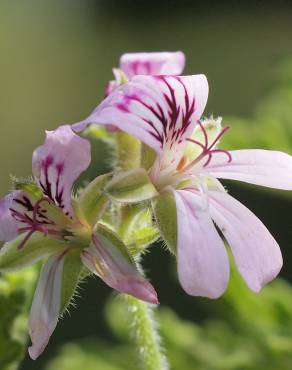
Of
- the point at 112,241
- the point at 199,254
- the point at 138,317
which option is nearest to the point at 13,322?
the point at 138,317

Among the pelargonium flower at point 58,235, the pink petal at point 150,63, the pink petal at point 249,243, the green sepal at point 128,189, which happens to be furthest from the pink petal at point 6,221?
the pink petal at point 150,63

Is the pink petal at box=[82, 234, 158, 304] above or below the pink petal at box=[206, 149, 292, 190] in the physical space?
below

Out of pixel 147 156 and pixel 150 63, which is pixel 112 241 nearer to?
pixel 147 156

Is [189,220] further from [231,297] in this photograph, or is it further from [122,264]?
[231,297]

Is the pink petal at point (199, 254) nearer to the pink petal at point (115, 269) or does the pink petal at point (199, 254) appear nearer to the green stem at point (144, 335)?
the pink petal at point (115, 269)

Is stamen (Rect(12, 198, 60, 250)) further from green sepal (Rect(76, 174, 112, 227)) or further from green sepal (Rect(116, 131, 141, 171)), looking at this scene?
green sepal (Rect(116, 131, 141, 171))

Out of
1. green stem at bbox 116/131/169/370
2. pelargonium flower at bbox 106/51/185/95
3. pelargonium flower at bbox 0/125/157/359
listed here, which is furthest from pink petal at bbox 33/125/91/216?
pelargonium flower at bbox 106/51/185/95
